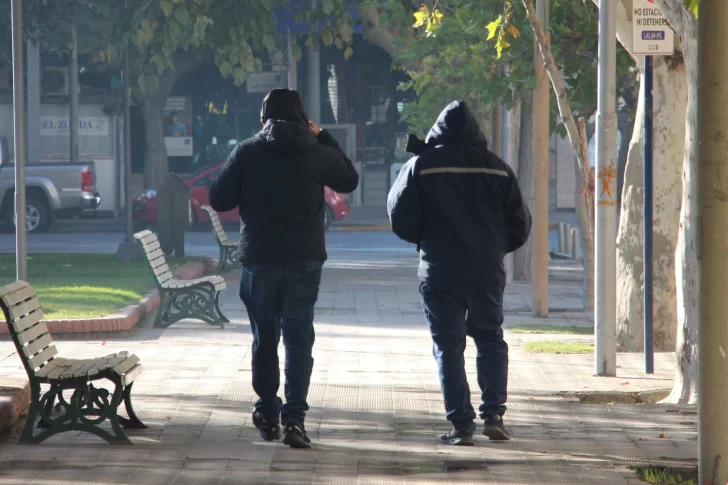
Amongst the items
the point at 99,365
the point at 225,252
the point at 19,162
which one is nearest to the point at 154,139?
the point at 225,252

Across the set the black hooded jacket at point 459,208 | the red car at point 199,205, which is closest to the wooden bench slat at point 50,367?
the black hooded jacket at point 459,208

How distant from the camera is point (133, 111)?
115 feet

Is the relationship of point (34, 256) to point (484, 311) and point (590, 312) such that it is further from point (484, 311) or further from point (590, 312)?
point (484, 311)

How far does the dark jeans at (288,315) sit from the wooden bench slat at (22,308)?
1.22 m

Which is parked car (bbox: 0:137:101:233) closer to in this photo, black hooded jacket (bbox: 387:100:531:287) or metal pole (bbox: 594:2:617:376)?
metal pole (bbox: 594:2:617:376)

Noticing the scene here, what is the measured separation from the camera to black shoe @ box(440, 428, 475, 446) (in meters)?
6.49

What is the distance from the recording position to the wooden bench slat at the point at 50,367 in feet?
22.0

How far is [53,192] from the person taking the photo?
27016mm

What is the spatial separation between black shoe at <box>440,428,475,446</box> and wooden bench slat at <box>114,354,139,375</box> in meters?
1.71

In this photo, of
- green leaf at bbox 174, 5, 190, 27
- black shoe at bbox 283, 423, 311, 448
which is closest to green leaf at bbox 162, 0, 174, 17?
green leaf at bbox 174, 5, 190, 27

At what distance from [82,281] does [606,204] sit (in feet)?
26.5

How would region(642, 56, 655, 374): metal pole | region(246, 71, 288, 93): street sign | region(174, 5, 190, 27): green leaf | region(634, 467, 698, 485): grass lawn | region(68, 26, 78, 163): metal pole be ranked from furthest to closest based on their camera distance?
region(246, 71, 288, 93): street sign, region(68, 26, 78, 163): metal pole, region(174, 5, 190, 27): green leaf, region(642, 56, 655, 374): metal pole, region(634, 467, 698, 485): grass lawn

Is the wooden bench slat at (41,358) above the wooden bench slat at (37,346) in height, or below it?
below

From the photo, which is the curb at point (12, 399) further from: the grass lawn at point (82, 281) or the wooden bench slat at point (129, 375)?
the grass lawn at point (82, 281)
